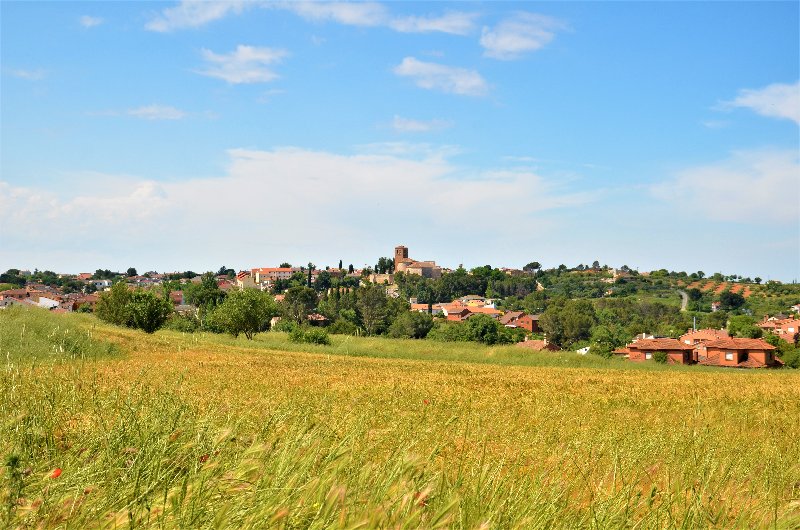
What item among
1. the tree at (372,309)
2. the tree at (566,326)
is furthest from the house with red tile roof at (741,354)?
the tree at (372,309)

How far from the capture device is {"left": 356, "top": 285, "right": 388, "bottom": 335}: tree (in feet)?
345

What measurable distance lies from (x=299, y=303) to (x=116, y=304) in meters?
60.8

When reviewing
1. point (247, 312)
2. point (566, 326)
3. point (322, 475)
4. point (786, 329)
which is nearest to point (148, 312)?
point (247, 312)

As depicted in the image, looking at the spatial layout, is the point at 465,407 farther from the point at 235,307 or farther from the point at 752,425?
the point at 235,307

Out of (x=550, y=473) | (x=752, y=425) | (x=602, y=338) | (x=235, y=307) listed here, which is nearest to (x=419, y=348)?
(x=235, y=307)

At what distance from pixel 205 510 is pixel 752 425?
35.8 feet

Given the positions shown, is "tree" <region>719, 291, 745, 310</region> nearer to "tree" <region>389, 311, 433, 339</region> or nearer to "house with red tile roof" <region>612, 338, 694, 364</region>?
"tree" <region>389, 311, 433, 339</region>

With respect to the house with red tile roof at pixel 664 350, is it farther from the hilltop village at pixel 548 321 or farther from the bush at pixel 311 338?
the bush at pixel 311 338

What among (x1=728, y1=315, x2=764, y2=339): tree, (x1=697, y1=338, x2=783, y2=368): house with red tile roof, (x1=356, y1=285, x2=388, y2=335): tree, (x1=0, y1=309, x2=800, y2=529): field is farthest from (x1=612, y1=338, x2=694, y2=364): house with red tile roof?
(x1=0, y1=309, x2=800, y2=529): field

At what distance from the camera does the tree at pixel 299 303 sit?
112481 mm

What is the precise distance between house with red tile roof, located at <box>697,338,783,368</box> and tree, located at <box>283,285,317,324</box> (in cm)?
6381

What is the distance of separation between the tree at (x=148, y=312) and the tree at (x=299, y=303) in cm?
5906

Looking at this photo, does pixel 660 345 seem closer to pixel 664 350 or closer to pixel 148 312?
pixel 664 350

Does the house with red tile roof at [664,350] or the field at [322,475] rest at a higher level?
the field at [322,475]
